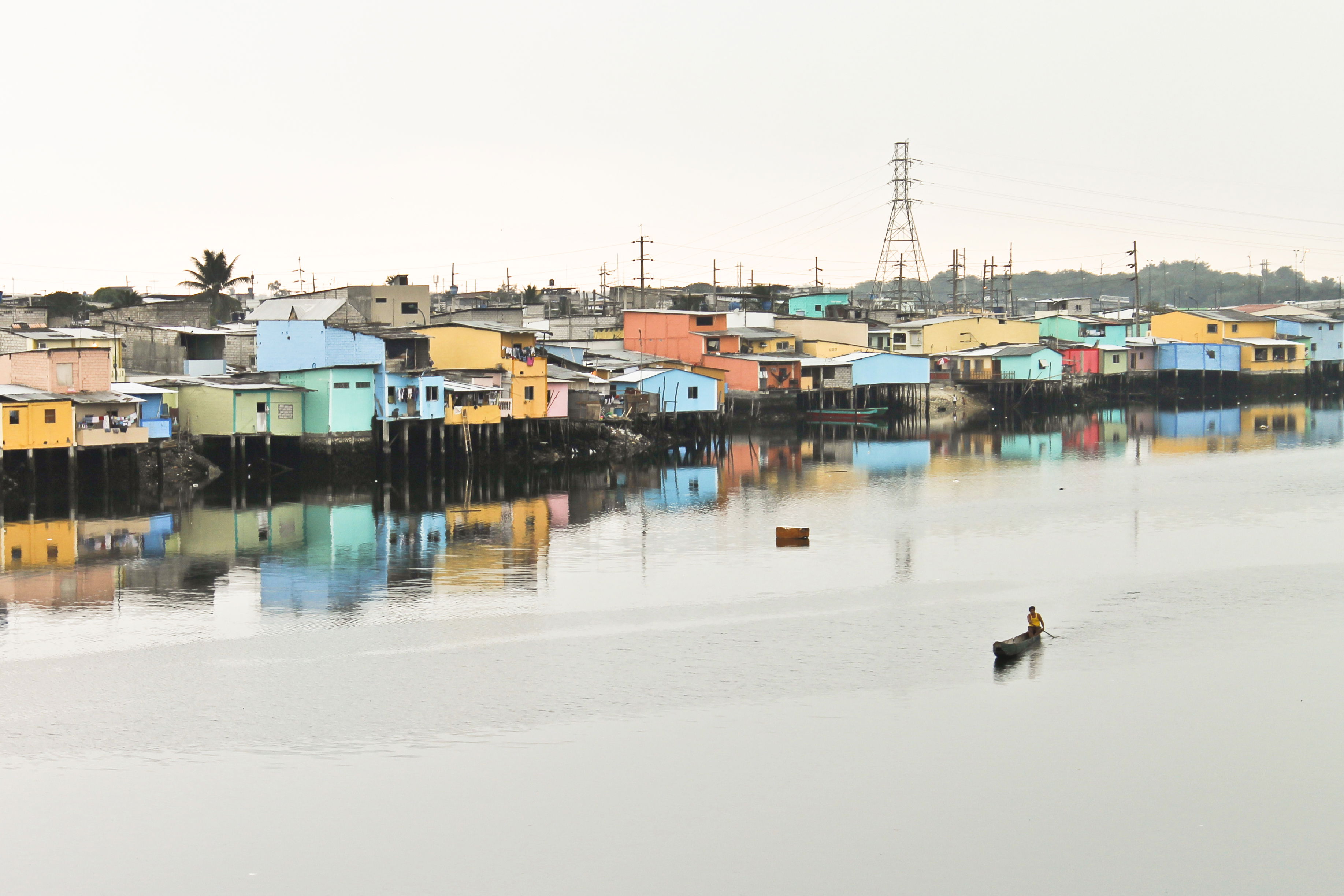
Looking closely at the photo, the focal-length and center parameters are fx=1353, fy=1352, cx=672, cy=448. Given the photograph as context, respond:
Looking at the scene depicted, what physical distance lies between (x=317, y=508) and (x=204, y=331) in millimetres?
14373

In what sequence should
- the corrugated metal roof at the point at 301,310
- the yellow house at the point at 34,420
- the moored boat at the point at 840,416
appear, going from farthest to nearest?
the moored boat at the point at 840,416 < the corrugated metal roof at the point at 301,310 < the yellow house at the point at 34,420

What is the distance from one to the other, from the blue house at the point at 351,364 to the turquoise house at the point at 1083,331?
157 ft

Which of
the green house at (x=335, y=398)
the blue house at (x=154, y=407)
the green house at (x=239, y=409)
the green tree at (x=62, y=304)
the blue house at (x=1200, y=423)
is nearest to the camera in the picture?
the blue house at (x=154, y=407)

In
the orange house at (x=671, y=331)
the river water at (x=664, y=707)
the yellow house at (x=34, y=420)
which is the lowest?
the river water at (x=664, y=707)

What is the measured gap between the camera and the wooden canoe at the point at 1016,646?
18875mm

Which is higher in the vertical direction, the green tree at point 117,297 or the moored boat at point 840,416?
the green tree at point 117,297

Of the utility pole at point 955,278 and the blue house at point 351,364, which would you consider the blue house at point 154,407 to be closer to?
the blue house at point 351,364

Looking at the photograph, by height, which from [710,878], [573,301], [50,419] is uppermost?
[573,301]

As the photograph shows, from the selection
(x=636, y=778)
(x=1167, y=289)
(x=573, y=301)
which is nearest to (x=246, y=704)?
(x=636, y=778)

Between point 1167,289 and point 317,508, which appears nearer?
point 317,508

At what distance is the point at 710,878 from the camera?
12.4 m

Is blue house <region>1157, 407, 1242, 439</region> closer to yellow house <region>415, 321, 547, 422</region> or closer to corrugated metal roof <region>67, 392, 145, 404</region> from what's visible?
yellow house <region>415, 321, 547, 422</region>

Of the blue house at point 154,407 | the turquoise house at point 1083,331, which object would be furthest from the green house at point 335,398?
the turquoise house at point 1083,331

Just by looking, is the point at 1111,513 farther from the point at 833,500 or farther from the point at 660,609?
the point at 660,609
